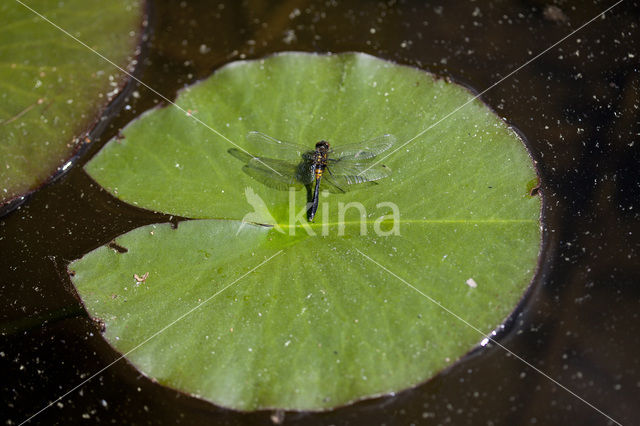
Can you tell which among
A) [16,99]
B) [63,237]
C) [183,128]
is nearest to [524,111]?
[183,128]

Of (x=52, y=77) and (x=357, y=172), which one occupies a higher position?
(x=357, y=172)

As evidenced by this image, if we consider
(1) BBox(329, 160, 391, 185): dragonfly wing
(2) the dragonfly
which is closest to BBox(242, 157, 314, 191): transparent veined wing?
(2) the dragonfly

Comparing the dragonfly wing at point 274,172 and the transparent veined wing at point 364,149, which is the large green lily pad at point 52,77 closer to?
the dragonfly wing at point 274,172

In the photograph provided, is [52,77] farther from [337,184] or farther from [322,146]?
[337,184]

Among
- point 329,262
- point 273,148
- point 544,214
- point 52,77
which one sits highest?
point 544,214

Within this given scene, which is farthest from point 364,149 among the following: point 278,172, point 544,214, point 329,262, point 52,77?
point 52,77

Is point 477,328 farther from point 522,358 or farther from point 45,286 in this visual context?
point 45,286
